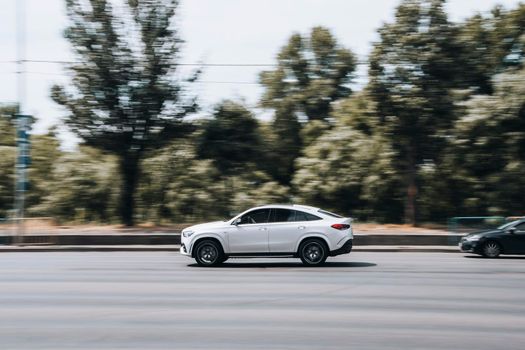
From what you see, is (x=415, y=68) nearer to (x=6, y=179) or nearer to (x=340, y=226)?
(x=340, y=226)

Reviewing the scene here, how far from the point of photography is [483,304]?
12.0m

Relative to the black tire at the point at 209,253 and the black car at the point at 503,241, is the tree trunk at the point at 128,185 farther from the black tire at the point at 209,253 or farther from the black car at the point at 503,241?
the black car at the point at 503,241

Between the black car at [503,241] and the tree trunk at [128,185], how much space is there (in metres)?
17.8

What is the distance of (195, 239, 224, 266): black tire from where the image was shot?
18281 mm

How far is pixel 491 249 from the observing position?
69.1 ft

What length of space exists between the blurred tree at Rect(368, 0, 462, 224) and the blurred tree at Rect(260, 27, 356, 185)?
20825 mm

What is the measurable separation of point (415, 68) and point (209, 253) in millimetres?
16770

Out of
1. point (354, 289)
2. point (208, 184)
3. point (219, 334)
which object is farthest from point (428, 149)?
point (219, 334)

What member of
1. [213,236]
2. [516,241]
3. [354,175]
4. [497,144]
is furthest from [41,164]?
[516,241]

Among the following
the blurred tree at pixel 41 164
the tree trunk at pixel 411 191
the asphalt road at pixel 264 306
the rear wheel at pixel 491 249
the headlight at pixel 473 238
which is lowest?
the asphalt road at pixel 264 306

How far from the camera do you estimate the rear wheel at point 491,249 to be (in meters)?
21.0

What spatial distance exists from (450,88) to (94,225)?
57.9 feet

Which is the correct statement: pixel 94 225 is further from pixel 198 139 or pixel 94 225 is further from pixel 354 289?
pixel 354 289

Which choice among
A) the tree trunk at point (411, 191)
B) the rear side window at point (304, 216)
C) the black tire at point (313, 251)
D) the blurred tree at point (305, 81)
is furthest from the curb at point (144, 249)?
the blurred tree at point (305, 81)
